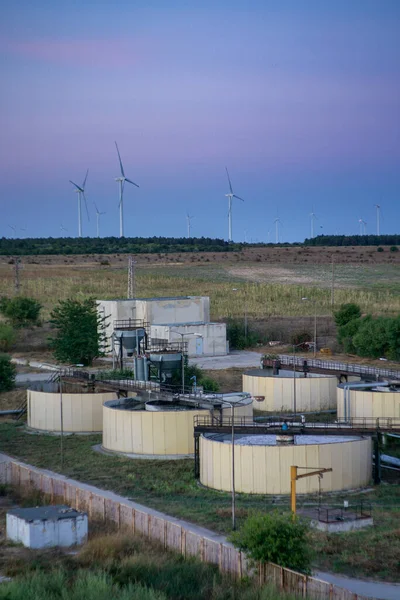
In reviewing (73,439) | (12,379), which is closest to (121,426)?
(73,439)

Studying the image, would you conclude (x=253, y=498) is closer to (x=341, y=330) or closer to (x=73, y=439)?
(x=73, y=439)

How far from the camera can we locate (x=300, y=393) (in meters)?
65.4

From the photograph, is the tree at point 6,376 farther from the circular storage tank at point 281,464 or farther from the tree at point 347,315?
the tree at point 347,315

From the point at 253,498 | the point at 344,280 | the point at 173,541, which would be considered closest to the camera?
the point at 173,541

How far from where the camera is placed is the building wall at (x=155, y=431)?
50.5 m

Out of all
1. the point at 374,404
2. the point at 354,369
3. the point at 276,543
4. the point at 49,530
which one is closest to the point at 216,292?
the point at 354,369

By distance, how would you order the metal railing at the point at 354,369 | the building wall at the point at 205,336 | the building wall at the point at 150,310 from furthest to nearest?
1. the building wall at the point at 150,310
2. the building wall at the point at 205,336
3. the metal railing at the point at 354,369

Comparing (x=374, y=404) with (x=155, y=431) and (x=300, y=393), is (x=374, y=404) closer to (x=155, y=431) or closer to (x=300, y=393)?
(x=300, y=393)

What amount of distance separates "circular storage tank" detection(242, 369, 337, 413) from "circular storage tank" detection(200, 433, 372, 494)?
20390mm

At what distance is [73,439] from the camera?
57344 millimetres

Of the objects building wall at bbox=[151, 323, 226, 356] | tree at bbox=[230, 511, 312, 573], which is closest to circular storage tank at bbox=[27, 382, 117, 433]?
building wall at bbox=[151, 323, 226, 356]

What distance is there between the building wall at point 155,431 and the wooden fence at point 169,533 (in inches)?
236

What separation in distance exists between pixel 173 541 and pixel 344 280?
13527 centimetres

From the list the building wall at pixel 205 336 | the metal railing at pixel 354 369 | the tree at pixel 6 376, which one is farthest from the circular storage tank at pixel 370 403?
the building wall at pixel 205 336
